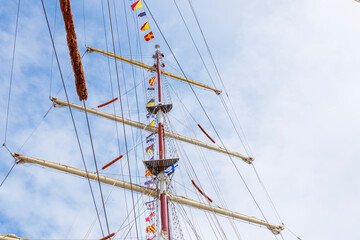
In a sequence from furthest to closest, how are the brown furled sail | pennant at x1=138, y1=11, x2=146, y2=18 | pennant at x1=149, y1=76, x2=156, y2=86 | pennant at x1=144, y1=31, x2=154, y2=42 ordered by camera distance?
pennant at x1=149, y1=76, x2=156, y2=86
pennant at x1=144, y1=31, x2=154, y2=42
pennant at x1=138, y1=11, x2=146, y2=18
the brown furled sail

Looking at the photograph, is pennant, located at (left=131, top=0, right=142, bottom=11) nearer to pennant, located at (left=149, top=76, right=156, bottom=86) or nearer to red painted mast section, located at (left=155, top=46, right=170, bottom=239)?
red painted mast section, located at (left=155, top=46, right=170, bottom=239)

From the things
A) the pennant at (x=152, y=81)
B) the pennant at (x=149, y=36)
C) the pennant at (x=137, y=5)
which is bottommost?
the pennant at (x=137, y=5)

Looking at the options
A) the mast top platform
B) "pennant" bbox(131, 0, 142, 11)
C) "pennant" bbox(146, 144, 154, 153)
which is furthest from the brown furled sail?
"pennant" bbox(146, 144, 154, 153)

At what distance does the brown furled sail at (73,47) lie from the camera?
9.31 feet

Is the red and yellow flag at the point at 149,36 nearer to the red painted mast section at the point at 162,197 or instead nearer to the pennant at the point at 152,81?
the red painted mast section at the point at 162,197

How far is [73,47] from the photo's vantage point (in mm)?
2926

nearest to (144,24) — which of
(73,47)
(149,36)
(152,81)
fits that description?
(149,36)

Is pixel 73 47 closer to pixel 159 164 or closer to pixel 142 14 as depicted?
pixel 159 164

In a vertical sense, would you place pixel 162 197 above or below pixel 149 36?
below

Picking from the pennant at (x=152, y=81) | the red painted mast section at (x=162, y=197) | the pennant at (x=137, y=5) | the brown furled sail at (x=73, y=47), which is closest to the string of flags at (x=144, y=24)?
the pennant at (x=137, y=5)

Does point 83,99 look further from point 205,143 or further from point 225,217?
point 205,143

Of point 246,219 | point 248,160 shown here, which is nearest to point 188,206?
point 246,219

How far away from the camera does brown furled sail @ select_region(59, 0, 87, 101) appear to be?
112 inches

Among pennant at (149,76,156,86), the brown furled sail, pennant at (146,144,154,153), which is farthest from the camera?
pennant at (149,76,156,86)
